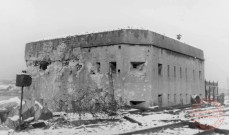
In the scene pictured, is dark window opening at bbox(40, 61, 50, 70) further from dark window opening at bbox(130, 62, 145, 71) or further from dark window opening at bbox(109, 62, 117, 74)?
dark window opening at bbox(130, 62, 145, 71)

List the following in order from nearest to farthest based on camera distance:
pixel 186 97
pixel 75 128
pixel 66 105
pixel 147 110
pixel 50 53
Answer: pixel 75 128
pixel 147 110
pixel 66 105
pixel 50 53
pixel 186 97

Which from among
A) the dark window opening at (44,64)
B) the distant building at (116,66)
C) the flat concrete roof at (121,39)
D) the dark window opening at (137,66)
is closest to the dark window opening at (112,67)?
the distant building at (116,66)

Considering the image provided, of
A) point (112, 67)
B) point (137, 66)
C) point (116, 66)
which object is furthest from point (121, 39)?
point (137, 66)

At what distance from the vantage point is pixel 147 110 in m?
14.0

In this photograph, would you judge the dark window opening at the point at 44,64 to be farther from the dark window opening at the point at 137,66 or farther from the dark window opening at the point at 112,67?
the dark window opening at the point at 137,66

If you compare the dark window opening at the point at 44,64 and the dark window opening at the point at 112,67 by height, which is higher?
the dark window opening at the point at 44,64

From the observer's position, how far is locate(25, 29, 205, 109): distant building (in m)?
15.7

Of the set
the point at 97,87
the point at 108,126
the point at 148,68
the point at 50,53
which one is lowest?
the point at 108,126

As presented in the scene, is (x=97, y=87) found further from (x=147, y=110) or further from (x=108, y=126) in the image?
(x=108, y=126)

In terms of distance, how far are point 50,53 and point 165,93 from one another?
9.24 metres

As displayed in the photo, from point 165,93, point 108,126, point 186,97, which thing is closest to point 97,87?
point 165,93

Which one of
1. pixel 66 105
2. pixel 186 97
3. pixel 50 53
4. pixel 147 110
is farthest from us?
pixel 186 97

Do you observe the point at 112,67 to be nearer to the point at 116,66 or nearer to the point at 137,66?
the point at 116,66

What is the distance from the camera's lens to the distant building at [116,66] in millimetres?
15664
